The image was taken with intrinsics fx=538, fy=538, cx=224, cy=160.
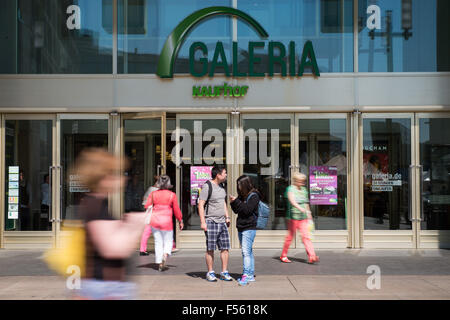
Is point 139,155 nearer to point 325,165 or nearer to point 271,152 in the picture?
point 271,152

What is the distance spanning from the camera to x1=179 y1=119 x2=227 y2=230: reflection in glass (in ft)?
39.5

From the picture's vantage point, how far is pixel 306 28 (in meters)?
12.2

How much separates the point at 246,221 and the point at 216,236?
0.54 metres

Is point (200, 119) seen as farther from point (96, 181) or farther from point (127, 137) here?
point (96, 181)

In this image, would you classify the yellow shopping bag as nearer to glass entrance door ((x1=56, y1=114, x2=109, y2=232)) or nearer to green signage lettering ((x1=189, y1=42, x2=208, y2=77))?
glass entrance door ((x1=56, y1=114, x2=109, y2=232))

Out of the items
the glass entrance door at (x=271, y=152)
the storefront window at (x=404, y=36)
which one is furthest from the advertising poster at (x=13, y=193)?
the storefront window at (x=404, y=36)

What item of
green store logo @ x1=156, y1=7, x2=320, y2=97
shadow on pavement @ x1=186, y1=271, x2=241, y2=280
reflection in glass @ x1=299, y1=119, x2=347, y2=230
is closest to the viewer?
shadow on pavement @ x1=186, y1=271, x2=241, y2=280

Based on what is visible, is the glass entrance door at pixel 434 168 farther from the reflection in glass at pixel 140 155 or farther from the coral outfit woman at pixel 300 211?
the reflection in glass at pixel 140 155

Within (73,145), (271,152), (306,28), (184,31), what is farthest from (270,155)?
(73,145)

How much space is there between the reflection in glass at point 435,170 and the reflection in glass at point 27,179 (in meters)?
8.46

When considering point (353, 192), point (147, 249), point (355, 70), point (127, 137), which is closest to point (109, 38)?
point (127, 137)

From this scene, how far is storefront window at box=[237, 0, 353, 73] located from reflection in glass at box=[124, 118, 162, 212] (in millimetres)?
2578

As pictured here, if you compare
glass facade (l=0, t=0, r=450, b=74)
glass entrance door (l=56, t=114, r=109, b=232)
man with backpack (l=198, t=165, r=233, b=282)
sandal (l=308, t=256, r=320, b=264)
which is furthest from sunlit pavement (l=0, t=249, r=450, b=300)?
glass facade (l=0, t=0, r=450, b=74)

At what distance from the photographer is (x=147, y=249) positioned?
39.1 ft
